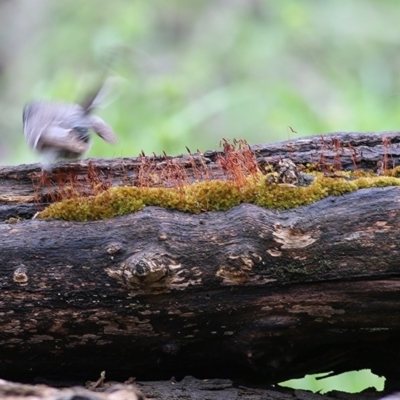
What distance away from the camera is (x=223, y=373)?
4008 mm

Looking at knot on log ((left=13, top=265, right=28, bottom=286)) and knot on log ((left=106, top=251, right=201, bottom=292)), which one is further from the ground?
knot on log ((left=13, top=265, right=28, bottom=286))

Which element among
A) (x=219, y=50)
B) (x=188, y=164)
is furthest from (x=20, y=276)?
(x=219, y=50)

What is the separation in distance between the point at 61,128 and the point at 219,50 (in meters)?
8.32

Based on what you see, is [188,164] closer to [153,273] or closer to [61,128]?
[61,128]

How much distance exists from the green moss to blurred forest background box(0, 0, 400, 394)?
19.0 ft

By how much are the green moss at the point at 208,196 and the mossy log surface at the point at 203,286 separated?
69 millimetres

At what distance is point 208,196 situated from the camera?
3.84m

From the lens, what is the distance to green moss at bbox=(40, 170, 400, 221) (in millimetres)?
3740

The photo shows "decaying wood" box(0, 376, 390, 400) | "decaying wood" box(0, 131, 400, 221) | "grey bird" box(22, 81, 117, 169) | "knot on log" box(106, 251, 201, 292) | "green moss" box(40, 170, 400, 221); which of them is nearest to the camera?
"knot on log" box(106, 251, 201, 292)

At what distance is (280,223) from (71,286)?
1.16m

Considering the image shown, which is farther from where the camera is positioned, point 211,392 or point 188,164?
point 188,164

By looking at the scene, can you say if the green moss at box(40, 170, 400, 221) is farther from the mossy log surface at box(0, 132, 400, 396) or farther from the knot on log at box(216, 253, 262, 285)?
the knot on log at box(216, 253, 262, 285)

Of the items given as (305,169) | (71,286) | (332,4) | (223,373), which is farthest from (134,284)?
(332,4)

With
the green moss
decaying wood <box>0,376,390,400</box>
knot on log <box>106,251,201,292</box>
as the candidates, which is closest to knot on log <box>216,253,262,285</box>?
knot on log <box>106,251,201,292</box>
